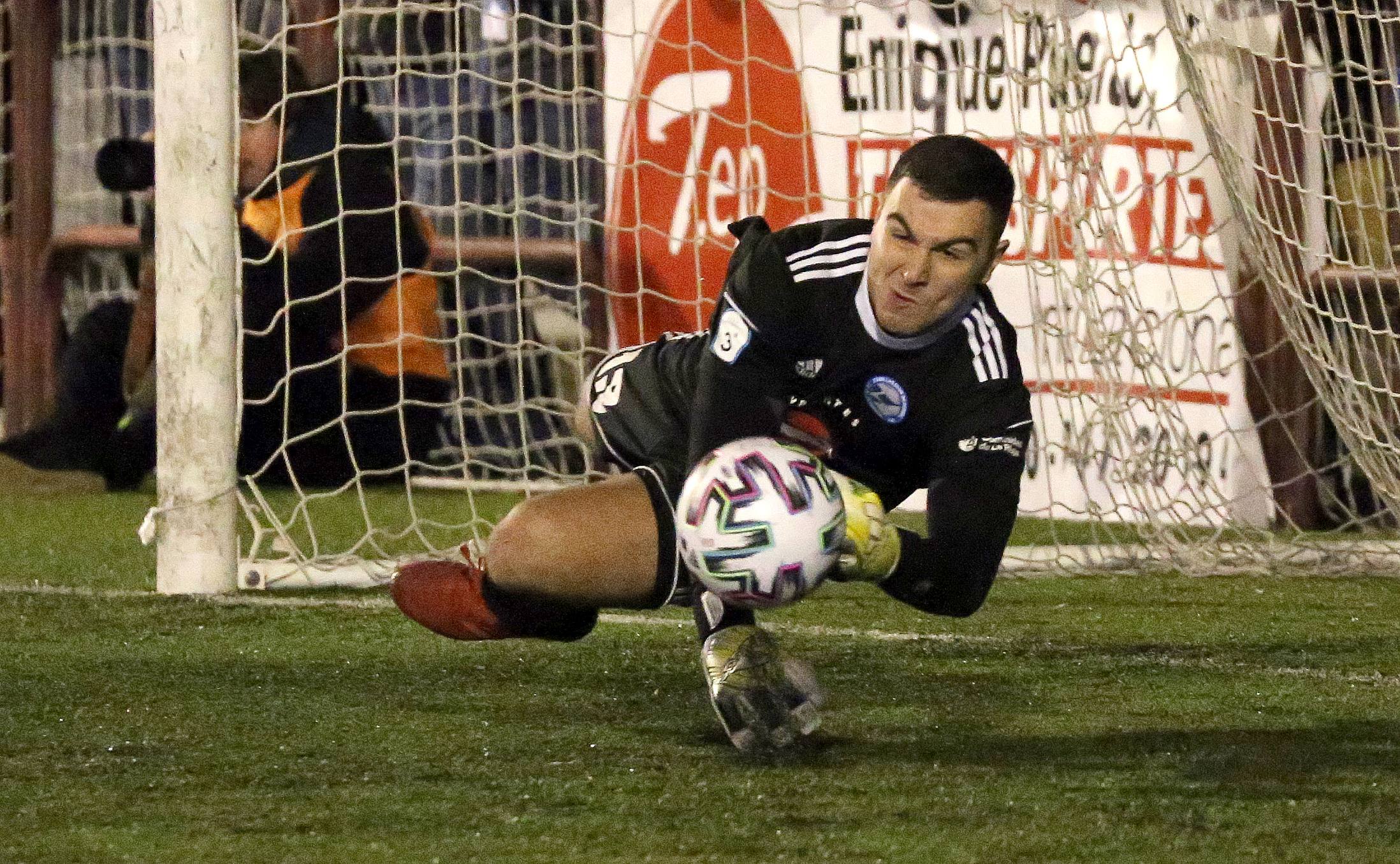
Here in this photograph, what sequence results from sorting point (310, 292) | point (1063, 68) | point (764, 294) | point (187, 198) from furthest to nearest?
1. point (310, 292)
2. point (1063, 68)
3. point (187, 198)
4. point (764, 294)

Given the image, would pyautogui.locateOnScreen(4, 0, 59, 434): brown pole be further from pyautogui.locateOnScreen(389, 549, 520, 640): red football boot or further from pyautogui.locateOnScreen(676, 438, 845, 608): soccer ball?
pyautogui.locateOnScreen(676, 438, 845, 608): soccer ball

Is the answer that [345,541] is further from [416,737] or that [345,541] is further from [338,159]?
[416,737]

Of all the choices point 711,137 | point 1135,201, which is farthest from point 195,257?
point 1135,201

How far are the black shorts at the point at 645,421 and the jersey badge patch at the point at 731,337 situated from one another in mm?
250

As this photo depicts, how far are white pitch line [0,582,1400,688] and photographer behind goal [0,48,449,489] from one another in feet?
3.50

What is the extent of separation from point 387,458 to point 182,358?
2349mm

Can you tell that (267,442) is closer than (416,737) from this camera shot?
No

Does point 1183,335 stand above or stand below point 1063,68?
below

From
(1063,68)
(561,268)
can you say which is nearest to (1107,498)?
(1063,68)

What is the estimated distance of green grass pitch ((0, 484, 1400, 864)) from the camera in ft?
8.25

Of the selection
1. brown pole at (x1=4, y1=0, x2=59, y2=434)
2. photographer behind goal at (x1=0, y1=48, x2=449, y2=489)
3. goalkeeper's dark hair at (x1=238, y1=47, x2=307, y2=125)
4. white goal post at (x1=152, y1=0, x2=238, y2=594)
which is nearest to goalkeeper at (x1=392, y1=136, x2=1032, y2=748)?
white goal post at (x1=152, y1=0, x2=238, y2=594)

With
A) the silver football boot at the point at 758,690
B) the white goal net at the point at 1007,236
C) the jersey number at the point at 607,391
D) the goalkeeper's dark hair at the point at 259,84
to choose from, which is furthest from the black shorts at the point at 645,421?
the goalkeeper's dark hair at the point at 259,84

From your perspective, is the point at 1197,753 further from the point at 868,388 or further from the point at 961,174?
the point at 961,174

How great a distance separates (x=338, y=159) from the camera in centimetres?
570
